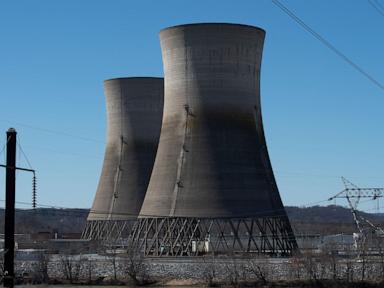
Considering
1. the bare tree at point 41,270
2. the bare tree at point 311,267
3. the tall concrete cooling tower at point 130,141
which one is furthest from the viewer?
the tall concrete cooling tower at point 130,141

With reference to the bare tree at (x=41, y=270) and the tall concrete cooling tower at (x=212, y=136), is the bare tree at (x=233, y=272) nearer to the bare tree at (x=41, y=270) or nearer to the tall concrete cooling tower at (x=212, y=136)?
the tall concrete cooling tower at (x=212, y=136)

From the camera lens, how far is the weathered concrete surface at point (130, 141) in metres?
49.3

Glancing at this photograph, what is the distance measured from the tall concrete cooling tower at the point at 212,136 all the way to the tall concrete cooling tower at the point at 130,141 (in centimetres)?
994

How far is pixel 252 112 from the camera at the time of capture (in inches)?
1529

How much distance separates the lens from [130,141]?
49.8 metres

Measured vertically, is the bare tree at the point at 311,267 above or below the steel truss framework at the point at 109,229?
below

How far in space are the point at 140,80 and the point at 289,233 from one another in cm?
1344

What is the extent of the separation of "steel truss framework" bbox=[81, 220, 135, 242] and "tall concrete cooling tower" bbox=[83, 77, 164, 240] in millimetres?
2491

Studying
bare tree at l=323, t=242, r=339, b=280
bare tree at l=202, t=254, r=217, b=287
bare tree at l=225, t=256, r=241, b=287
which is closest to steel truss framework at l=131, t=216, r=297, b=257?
bare tree at l=202, t=254, r=217, b=287

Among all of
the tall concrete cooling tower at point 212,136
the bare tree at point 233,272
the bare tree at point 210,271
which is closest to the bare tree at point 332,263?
the bare tree at point 233,272

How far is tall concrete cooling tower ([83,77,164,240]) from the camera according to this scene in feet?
162

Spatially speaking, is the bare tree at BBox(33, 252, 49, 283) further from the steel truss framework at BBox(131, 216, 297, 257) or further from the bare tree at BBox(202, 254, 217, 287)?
the bare tree at BBox(202, 254, 217, 287)

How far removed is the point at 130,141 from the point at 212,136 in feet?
41.2

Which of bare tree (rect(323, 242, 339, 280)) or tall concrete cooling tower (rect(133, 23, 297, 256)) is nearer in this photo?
bare tree (rect(323, 242, 339, 280))
